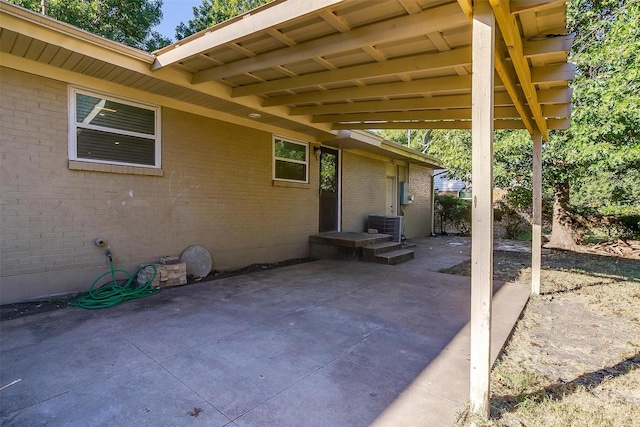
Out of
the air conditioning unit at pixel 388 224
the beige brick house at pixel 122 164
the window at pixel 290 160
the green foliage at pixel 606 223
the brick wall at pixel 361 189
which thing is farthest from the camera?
the green foliage at pixel 606 223

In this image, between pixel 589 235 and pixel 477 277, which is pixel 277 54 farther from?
pixel 589 235

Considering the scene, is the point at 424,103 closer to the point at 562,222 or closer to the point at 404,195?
the point at 404,195

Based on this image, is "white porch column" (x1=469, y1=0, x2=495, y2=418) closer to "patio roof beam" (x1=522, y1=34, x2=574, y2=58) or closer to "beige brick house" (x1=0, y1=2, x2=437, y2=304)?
"patio roof beam" (x1=522, y1=34, x2=574, y2=58)

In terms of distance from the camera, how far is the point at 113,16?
1195 cm

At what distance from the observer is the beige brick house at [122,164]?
3.85m

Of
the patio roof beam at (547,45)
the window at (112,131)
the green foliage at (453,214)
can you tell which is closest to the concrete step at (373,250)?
the window at (112,131)

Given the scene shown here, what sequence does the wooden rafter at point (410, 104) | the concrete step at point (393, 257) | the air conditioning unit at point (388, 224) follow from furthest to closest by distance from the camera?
the air conditioning unit at point (388, 224), the concrete step at point (393, 257), the wooden rafter at point (410, 104)

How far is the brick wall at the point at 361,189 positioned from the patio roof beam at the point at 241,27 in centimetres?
578

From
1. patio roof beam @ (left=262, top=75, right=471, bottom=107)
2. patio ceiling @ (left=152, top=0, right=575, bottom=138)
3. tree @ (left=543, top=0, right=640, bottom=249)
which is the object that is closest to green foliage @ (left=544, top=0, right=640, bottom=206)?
tree @ (left=543, top=0, right=640, bottom=249)

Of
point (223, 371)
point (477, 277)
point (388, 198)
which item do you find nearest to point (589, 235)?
point (388, 198)

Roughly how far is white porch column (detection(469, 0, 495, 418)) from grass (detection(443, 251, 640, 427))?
32 centimetres

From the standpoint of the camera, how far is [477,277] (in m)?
2.14

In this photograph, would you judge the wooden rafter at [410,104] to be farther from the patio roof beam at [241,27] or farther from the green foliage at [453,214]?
the green foliage at [453,214]

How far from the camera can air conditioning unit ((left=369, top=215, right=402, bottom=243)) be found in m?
9.47
